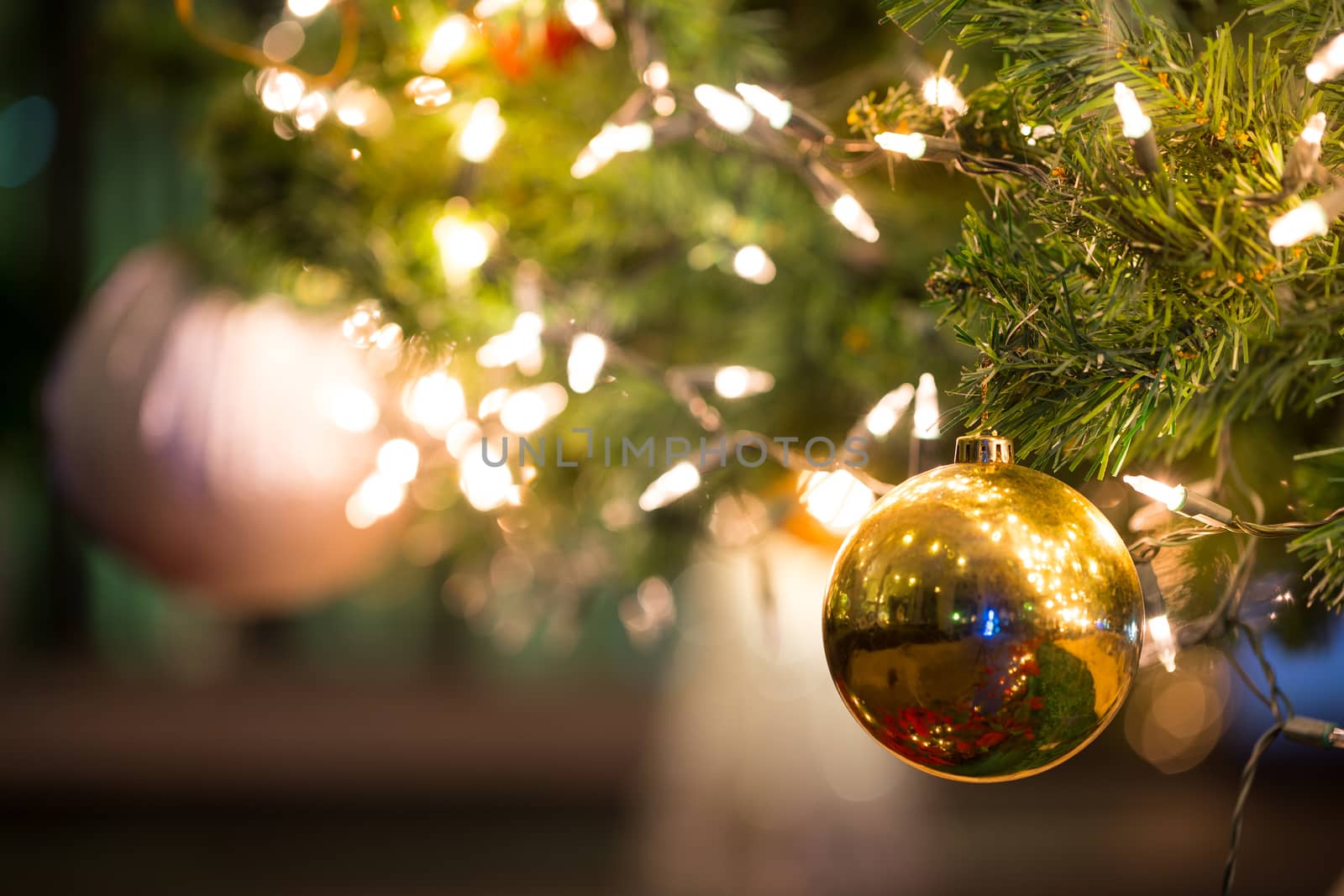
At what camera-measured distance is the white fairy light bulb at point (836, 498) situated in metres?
0.43

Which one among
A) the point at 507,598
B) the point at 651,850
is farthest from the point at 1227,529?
the point at 651,850

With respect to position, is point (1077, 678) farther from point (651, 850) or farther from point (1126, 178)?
point (651, 850)

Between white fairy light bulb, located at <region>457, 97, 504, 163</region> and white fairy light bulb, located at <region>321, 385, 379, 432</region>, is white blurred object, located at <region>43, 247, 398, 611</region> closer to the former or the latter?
white fairy light bulb, located at <region>321, 385, 379, 432</region>

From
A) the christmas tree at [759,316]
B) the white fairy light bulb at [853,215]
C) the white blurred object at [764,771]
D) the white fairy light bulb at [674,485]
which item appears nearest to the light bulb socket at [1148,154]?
the christmas tree at [759,316]

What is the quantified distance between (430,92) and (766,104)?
230 millimetres

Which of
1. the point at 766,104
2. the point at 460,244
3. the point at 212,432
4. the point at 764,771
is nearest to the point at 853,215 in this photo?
the point at 766,104

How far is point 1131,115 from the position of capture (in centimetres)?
24

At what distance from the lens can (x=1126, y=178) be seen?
26cm

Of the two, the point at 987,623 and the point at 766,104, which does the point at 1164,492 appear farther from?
the point at 766,104

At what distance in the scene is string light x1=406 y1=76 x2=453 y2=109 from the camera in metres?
0.50

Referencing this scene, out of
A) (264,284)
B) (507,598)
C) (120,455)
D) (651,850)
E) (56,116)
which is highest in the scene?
(56,116)

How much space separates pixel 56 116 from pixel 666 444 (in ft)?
10.1

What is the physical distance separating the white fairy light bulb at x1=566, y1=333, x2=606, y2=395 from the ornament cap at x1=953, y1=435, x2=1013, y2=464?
220mm

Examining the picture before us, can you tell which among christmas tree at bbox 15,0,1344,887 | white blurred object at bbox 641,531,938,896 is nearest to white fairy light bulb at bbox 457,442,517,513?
christmas tree at bbox 15,0,1344,887
